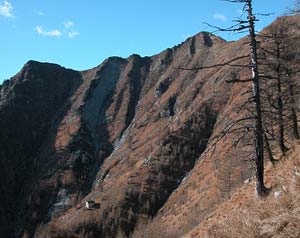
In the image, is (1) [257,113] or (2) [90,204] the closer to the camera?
(1) [257,113]

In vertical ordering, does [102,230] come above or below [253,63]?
below

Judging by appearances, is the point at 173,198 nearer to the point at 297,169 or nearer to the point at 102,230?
the point at 102,230

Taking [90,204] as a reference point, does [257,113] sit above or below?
above

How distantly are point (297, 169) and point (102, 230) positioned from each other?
512 ft

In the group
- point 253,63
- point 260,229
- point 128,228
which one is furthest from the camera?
point 128,228

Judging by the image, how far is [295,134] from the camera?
31.9 m

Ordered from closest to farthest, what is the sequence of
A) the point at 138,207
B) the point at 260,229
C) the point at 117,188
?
the point at 260,229
the point at 138,207
the point at 117,188

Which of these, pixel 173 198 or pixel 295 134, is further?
pixel 173 198

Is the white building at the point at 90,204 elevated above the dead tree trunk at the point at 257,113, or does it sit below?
below

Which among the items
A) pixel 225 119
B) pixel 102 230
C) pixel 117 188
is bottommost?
pixel 102 230

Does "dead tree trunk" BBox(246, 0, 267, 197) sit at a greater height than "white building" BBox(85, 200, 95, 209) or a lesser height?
greater

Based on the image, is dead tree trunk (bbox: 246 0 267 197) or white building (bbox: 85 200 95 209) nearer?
dead tree trunk (bbox: 246 0 267 197)

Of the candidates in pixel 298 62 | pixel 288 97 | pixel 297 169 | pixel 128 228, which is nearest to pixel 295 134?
pixel 288 97

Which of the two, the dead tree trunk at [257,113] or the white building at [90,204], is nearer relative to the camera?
the dead tree trunk at [257,113]
